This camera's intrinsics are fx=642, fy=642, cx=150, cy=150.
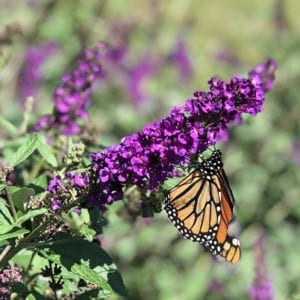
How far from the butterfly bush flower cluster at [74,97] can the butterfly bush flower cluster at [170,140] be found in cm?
99

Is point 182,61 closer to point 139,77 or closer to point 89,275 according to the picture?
point 139,77

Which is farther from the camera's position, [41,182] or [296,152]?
[296,152]

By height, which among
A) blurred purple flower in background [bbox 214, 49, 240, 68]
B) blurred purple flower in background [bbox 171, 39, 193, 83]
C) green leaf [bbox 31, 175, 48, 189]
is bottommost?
green leaf [bbox 31, 175, 48, 189]

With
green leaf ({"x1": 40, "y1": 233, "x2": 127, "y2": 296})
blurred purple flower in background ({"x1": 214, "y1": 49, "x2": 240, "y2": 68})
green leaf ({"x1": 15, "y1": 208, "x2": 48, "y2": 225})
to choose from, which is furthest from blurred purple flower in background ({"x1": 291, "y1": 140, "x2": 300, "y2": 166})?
green leaf ({"x1": 15, "y1": 208, "x2": 48, "y2": 225})

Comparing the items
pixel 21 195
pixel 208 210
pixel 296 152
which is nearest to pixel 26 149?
pixel 21 195

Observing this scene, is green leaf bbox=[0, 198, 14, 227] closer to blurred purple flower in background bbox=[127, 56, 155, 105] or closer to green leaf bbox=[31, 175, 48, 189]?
green leaf bbox=[31, 175, 48, 189]

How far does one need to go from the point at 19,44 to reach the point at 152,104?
1805 millimetres

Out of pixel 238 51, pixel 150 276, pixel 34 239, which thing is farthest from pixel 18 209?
pixel 238 51

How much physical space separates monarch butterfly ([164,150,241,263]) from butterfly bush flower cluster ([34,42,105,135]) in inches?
25.9

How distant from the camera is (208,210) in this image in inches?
108

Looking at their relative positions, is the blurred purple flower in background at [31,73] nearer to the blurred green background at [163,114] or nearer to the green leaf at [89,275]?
the blurred green background at [163,114]

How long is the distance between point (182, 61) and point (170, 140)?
19.5 feet

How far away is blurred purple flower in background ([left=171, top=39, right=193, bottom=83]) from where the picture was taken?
7777mm

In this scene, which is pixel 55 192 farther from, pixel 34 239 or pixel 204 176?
pixel 204 176
